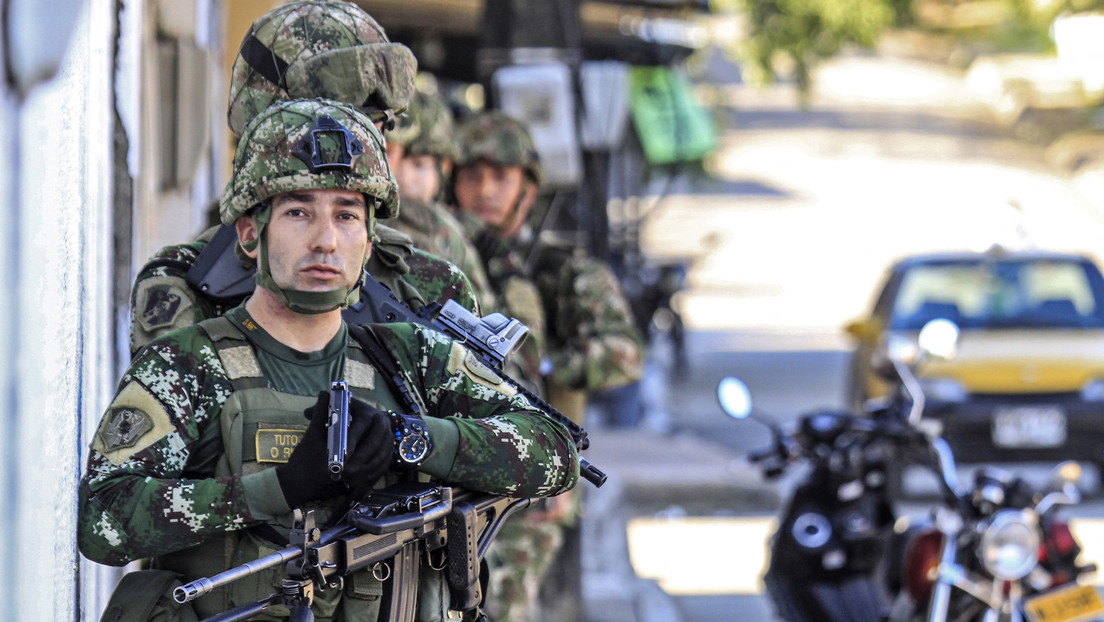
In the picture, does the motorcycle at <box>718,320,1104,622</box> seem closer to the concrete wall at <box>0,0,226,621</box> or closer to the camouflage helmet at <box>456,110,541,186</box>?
the camouflage helmet at <box>456,110,541,186</box>

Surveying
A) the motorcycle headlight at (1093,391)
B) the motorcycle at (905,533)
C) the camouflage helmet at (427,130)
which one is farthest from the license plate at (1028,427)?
the camouflage helmet at (427,130)

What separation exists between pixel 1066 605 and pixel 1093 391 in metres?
5.59

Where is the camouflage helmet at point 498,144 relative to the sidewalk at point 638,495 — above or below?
above

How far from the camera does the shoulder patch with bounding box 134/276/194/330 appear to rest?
111 inches

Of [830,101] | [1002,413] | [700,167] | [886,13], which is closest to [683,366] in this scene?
[700,167]

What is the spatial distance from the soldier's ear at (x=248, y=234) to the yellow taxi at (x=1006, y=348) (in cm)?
700

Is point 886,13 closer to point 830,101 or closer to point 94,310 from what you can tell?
point 94,310

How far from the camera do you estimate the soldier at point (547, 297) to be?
4992 millimetres

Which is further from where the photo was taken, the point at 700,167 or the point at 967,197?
the point at 967,197

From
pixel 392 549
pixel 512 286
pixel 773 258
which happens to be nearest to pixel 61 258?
pixel 392 549

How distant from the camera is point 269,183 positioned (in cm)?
250

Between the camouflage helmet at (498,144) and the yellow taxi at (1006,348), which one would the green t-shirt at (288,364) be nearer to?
the camouflage helmet at (498,144)

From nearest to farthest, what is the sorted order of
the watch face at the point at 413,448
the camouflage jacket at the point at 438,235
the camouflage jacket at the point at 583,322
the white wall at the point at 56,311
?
the white wall at the point at 56,311
the watch face at the point at 413,448
the camouflage jacket at the point at 438,235
the camouflage jacket at the point at 583,322

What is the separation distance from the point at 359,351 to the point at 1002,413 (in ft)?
25.1
